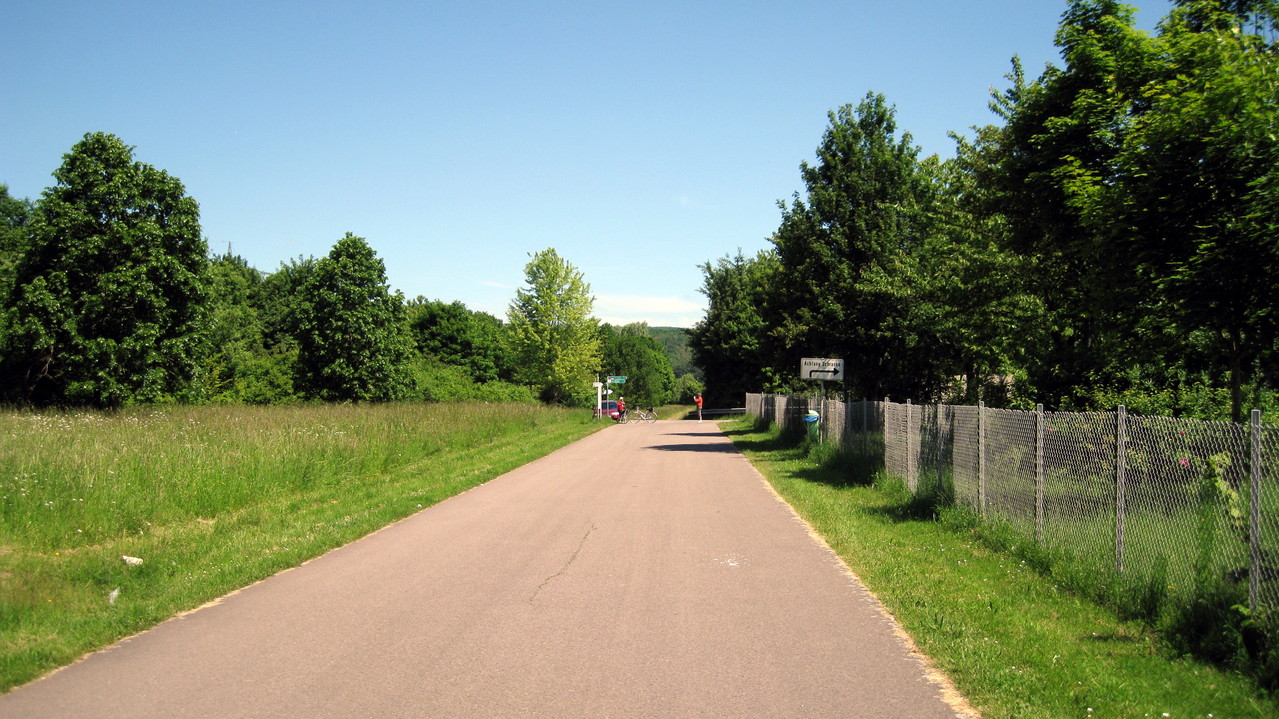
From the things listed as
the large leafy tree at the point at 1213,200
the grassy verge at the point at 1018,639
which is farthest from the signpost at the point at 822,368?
the large leafy tree at the point at 1213,200

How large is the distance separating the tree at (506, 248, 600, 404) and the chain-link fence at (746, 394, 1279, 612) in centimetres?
5646

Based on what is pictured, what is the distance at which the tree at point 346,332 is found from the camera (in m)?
55.1

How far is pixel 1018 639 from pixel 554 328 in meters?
63.7

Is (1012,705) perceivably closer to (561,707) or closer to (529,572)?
(561,707)

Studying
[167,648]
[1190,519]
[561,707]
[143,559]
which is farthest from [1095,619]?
[143,559]

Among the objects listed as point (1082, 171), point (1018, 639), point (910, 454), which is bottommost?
point (1018, 639)

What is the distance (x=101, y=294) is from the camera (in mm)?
36531

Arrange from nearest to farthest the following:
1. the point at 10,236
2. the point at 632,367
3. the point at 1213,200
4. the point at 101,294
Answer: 1. the point at 1213,200
2. the point at 101,294
3. the point at 10,236
4. the point at 632,367

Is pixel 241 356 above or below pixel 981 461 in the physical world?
above

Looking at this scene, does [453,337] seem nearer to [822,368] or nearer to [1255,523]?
[822,368]

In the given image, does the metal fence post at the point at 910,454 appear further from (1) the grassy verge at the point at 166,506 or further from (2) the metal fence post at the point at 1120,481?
(1) the grassy verge at the point at 166,506

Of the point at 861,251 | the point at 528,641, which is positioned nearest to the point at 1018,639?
the point at 528,641

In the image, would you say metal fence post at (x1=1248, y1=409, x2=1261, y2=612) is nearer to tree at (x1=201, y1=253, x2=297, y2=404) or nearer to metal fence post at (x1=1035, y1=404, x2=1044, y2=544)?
metal fence post at (x1=1035, y1=404, x2=1044, y2=544)

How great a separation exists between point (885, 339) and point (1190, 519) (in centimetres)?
2173
